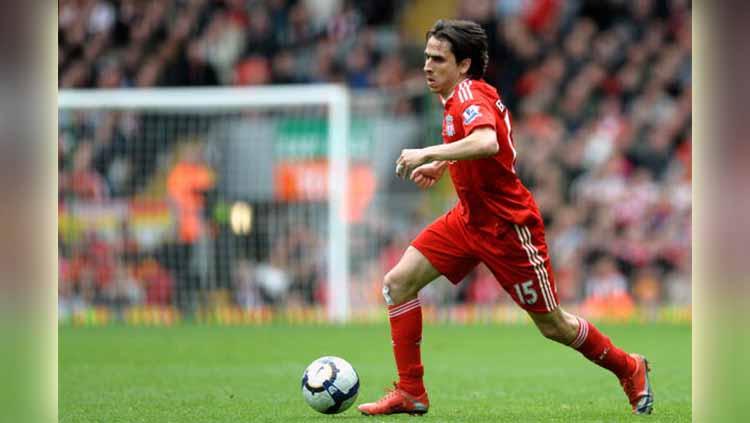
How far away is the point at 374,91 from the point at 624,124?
391cm

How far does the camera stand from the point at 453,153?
636 cm

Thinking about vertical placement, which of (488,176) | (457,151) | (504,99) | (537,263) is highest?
(504,99)

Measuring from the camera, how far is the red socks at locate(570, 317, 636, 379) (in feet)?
23.3

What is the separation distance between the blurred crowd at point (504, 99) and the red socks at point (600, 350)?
1120 cm

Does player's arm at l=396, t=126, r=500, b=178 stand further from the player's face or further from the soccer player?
the player's face

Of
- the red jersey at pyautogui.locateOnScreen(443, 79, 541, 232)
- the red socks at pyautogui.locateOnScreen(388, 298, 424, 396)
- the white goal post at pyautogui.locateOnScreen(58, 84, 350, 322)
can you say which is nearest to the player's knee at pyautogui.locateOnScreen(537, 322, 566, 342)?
the red jersey at pyautogui.locateOnScreen(443, 79, 541, 232)

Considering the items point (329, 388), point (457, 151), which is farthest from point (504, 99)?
point (457, 151)

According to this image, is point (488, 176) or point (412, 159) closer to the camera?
point (412, 159)

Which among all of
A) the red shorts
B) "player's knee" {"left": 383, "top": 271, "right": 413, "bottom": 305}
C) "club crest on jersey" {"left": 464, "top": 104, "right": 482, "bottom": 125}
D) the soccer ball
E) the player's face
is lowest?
the soccer ball

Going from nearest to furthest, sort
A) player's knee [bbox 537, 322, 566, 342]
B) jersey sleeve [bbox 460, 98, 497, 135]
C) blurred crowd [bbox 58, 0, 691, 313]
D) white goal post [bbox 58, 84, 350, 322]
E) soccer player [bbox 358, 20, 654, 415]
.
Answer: jersey sleeve [bbox 460, 98, 497, 135]
soccer player [bbox 358, 20, 654, 415]
player's knee [bbox 537, 322, 566, 342]
white goal post [bbox 58, 84, 350, 322]
blurred crowd [bbox 58, 0, 691, 313]

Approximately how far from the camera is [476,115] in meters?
6.56

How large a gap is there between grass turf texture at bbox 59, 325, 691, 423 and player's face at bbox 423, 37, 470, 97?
1.82m

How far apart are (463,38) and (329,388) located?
2037mm

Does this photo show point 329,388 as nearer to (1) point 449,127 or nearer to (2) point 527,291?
(2) point 527,291
